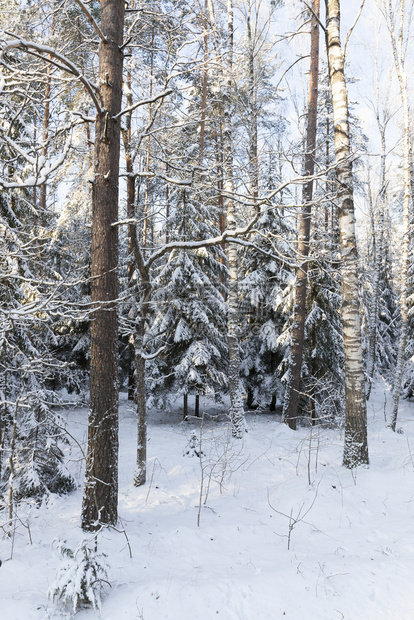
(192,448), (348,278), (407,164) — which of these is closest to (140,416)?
(192,448)

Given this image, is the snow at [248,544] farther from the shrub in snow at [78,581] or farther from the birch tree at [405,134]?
the birch tree at [405,134]

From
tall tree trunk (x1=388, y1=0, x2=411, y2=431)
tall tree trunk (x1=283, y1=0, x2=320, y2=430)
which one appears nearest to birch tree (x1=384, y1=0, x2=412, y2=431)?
tall tree trunk (x1=388, y1=0, x2=411, y2=431)

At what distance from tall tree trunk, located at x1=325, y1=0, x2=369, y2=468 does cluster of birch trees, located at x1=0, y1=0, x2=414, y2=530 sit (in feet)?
0.10

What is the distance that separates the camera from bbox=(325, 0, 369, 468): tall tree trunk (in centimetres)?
592

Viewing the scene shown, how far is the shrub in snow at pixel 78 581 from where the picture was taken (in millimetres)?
2783

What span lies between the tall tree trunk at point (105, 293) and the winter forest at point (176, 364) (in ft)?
0.08

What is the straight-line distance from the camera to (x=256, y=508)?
5.05m

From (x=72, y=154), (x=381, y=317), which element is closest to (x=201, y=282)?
(x=72, y=154)

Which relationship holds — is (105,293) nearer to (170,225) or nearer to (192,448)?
(192,448)

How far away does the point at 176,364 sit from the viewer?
1166 centimetres

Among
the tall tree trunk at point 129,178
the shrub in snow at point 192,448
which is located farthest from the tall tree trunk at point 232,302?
the tall tree trunk at point 129,178

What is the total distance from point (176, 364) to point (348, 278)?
22.9 ft

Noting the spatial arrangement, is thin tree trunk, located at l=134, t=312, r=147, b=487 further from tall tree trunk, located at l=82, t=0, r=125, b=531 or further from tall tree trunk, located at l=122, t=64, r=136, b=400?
tall tree trunk, located at l=82, t=0, r=125, b=531

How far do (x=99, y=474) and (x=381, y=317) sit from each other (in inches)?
899
